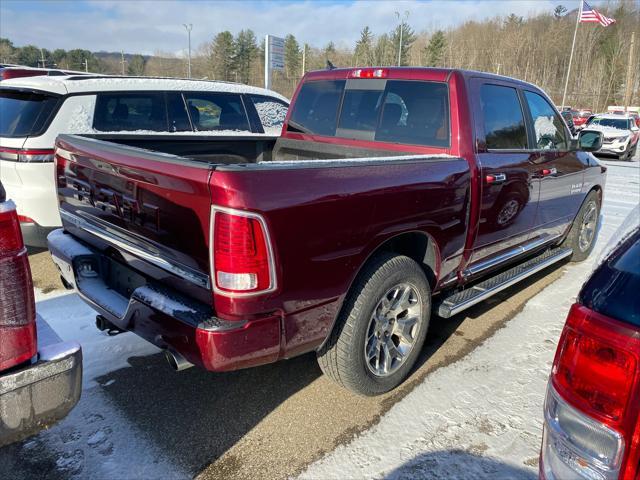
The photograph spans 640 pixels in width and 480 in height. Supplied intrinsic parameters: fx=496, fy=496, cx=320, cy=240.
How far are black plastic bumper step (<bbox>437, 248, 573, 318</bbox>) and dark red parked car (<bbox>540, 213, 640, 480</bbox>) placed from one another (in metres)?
1.86

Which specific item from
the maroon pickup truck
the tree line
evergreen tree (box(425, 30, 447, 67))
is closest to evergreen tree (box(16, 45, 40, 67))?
the tree line

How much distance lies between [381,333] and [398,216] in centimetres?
74

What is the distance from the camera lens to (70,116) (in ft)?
16.2

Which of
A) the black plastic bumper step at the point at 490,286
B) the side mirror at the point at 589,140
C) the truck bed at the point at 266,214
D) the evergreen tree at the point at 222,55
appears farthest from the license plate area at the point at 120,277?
the evergreen tree at the point at 222,55

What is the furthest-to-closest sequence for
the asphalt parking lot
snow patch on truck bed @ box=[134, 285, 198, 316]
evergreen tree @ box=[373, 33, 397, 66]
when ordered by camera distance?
evergreen tree @ box=[373, 33, 397, 66]
the asphalt parking lot
snow patch on truck bed @ box=[134, 285, 198, 316]

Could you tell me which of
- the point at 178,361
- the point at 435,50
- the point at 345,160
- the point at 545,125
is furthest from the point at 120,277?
the point at 435,50

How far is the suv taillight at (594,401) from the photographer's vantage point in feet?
4.28

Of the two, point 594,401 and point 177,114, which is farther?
point 177,114

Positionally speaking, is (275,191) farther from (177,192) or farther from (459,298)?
(459,298)

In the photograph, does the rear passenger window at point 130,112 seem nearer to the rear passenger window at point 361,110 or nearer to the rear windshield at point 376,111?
the rear windshield at point 376,111

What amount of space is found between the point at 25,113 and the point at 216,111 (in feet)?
7.65

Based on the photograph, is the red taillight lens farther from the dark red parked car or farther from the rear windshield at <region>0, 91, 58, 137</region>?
the rear windshield at <region>0, 91, 58, 137</region>

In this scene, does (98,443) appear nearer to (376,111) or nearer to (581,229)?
(376,111)

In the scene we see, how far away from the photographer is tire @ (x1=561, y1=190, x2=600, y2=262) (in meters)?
5.51
